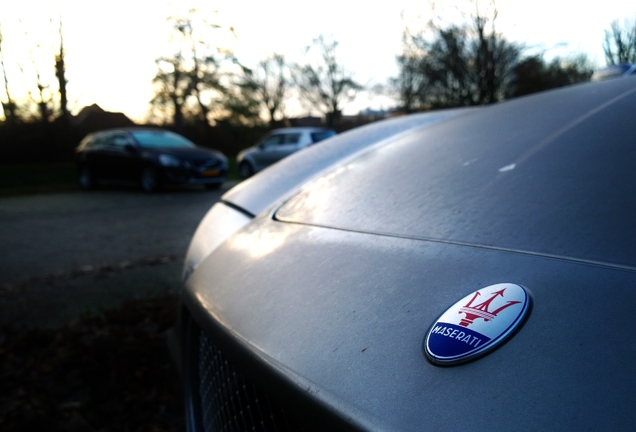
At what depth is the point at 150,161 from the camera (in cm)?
1275

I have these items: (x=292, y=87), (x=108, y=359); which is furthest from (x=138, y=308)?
(x=292, y=87)

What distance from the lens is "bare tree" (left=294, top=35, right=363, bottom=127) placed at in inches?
1344

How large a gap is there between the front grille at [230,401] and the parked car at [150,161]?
450 inches

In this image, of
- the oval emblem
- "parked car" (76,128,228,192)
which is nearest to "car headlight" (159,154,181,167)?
"parked car" (76,128,228,192)

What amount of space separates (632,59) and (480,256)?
1.16 m

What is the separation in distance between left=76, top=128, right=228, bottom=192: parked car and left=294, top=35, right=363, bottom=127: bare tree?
65.9 ft

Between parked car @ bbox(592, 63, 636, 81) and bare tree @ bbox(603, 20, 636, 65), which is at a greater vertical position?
bare tree @ bbox(603, 20, 636, 65)

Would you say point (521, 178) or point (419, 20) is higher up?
point (419, 20)

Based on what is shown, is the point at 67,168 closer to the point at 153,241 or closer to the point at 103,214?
the point at 103,214

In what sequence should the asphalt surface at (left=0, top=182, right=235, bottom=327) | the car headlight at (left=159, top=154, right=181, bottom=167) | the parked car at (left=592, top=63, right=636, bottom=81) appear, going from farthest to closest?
the car headlight at (left=159, top=154, right=181, bottom=167) → the asphalt surface at (left=0, top=182, right=235, bottom=327) → the parked car at (left=592, top=63, right=636, bottom=81)

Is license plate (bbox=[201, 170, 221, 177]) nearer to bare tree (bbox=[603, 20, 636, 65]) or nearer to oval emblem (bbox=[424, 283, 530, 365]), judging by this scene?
bare tree (bbox=[603, 20, 636, 65])

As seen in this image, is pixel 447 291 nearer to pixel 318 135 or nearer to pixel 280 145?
pixel 318 135

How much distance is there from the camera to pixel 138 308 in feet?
11.2

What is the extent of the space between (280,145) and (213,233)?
15.0m
